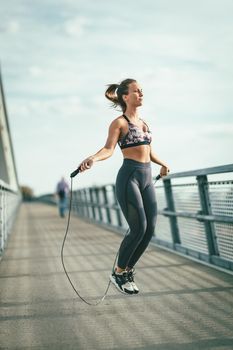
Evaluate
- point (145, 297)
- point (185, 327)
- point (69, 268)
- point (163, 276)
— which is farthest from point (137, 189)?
point (69, 268)

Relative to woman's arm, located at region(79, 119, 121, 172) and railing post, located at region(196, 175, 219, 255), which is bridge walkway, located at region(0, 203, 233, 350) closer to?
railing post, located at region(196, 175, 219, 255)

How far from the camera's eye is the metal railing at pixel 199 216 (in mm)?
6109

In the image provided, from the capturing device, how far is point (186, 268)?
6.45 metres

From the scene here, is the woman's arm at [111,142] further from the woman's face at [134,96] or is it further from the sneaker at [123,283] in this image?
the sneaker at [123,283]

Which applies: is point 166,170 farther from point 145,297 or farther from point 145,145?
point 145,297

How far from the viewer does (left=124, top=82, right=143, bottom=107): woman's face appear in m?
4.76

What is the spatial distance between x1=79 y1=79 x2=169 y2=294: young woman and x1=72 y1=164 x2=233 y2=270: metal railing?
50.6 inches

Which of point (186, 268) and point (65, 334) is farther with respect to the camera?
point (186, 268)

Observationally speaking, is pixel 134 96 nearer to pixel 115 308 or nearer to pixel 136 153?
pixel 136 153

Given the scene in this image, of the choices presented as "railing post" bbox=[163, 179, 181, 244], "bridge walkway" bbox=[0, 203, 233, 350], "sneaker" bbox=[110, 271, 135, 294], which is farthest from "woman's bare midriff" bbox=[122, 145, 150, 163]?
"railing post" bbox=[163, 179, 181, 244]

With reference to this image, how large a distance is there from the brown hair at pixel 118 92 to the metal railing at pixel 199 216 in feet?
4.84

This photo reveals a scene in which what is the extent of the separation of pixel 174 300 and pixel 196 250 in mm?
2714

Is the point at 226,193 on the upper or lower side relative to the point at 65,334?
upper

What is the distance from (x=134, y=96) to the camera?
4750mm
